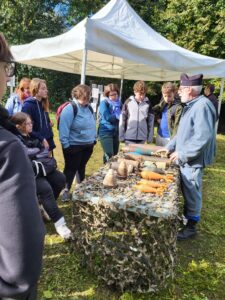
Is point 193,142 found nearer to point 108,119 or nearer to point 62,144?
point 62,144

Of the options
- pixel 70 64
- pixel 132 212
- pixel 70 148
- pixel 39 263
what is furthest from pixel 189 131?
pixel 70 64

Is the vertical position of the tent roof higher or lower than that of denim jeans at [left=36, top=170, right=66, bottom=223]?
higher

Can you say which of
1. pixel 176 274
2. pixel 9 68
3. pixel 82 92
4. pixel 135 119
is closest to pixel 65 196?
pixel 82 92

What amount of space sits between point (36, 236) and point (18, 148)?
8.7 inches

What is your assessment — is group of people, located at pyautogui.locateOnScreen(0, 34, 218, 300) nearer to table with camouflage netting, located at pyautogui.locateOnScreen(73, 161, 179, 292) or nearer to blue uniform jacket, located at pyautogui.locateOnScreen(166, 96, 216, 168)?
blue uniform jacket, located at pyautogui.locateOnScreen(166, 96, 216, 168)

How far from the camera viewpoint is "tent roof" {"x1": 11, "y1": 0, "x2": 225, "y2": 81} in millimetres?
3803

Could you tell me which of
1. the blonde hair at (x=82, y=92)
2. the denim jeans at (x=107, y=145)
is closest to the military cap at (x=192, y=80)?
the blonde hair at (x=82, y=92)

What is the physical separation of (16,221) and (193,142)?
2.74 meters

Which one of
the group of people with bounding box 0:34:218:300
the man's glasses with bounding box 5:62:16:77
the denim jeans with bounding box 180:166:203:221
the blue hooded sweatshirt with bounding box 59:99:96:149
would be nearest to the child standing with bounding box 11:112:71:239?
the group of people with bounding box 0:34:218:300

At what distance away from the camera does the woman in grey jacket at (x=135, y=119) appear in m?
5.12

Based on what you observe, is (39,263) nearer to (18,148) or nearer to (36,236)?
(36,236)

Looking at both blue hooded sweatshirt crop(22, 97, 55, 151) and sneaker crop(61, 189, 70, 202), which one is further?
sneaker crop(61, 189, 70, 202)

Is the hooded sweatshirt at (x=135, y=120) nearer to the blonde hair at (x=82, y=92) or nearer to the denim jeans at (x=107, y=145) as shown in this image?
the denim jeans at (x=107, y=145)

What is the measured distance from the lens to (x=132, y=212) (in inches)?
93.6
